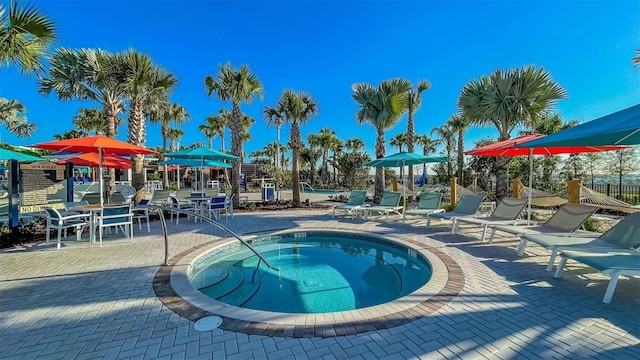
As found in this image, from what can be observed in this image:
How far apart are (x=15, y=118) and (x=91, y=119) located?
6955mm

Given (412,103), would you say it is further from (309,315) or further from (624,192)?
(309,315)

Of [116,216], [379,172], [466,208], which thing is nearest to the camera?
[116,216]

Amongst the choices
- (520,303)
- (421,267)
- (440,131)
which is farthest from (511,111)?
(440,131)

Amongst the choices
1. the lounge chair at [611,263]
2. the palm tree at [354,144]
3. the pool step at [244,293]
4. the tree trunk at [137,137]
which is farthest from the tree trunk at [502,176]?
the palm tree at [354,144]

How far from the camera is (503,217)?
6.88 metres

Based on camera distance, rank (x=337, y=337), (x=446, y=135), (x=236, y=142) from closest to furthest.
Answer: (x=337, y=337), (x=236, y=142), (x=446, y=135)

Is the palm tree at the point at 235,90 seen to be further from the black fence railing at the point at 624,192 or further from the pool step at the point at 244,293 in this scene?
the black fence railing at the point at 624,192

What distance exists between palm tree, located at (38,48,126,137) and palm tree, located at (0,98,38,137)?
16.1 m

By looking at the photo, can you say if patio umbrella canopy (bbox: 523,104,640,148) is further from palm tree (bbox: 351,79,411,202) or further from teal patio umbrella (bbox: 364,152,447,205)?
palm tree (bbox: 351,79,411,202)

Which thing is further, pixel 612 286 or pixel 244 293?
pixel 244 293

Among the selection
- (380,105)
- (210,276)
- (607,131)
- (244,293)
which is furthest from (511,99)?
(210,276)

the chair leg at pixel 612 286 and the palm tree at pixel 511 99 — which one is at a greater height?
the palm tree at pixel 511 99

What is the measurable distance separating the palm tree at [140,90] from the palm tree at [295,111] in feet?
14.7

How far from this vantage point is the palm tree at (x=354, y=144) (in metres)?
40.5
